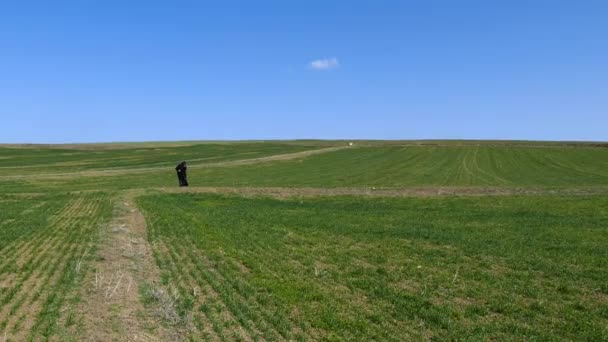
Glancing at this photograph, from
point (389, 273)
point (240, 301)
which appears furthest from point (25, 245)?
point (389, 273)

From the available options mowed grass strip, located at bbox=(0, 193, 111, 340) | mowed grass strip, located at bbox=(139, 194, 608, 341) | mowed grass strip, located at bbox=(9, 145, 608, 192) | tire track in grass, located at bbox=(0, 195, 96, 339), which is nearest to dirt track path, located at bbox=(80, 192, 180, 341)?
mowed grass strip, located at bbox=(0, 193, 111, 340)

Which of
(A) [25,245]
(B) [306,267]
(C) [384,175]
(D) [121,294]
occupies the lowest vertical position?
(C) [384,175]

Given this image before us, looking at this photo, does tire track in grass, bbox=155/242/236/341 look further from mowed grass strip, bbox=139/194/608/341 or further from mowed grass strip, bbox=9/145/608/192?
mowed grass strip, bbox=9/145/608/192

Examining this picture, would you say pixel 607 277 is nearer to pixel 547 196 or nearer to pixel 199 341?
pixel 199 341

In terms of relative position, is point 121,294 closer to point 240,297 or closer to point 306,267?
point 240,297

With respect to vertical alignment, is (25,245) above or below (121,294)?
below

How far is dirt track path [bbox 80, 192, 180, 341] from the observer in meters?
9.30

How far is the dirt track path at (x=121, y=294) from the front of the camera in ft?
30.5

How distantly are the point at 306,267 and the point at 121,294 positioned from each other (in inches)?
206

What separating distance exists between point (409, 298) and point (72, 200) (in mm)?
27238

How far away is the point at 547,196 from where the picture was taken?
3450 cm

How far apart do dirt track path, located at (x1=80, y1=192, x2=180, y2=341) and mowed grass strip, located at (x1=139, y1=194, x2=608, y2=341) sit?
623 millimetres

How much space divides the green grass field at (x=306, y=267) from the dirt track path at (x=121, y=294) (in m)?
0.06

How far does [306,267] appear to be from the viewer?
15.0 m
